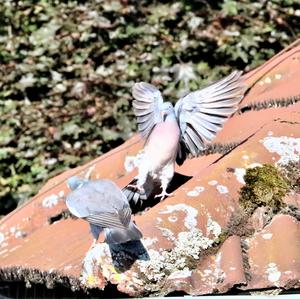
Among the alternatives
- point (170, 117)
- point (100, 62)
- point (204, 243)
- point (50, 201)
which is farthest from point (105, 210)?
point (100, 62)

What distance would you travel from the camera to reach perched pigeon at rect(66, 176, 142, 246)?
2.54m

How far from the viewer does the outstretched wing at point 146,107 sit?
135 inches

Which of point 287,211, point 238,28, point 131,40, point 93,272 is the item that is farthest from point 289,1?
point 93,272

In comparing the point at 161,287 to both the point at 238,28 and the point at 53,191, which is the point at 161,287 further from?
the point at 238,28

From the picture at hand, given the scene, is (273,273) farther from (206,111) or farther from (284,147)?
(206,111)

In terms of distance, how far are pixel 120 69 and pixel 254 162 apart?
12.9 ft

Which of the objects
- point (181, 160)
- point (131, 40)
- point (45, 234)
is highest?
point (181, 160)

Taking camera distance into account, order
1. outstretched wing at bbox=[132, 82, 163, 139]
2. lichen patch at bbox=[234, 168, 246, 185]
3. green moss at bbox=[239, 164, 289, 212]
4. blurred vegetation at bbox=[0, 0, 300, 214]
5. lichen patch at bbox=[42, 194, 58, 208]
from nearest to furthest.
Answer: green moss at bbox=[239, 164, 289, 212], lichen patch at bbox=[234, 168, 246, 185], outstretched wing at bbox=[132, 82, 163, 139], lichen patch at bbox=[42, 194, 58, 208], blurred vegetation at bbox=[0, 0, 300, 214]

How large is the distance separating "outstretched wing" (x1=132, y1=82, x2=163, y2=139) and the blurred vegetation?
3.21 meters

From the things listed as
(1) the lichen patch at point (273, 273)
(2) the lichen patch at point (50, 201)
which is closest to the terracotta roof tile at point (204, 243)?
(1) the lichen patch at point (273, 273)

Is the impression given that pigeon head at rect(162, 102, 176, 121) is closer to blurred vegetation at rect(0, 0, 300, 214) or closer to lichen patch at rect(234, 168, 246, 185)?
lichen patch at rect(234, 168, 246, 185)

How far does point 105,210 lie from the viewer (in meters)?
2.62

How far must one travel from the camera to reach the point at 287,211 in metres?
2.89

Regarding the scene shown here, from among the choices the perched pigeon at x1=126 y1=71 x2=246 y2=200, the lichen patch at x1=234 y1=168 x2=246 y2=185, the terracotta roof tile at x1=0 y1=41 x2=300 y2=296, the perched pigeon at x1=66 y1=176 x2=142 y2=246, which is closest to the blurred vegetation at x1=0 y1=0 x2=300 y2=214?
the terracotta roof tile at x1=0 y1=41 x2=300 y2=296
